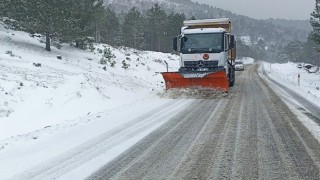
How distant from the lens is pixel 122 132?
9.06 meters

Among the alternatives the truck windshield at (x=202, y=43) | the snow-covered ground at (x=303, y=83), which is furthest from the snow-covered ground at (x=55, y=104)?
the snow-covered ground at (x=303, y=83)

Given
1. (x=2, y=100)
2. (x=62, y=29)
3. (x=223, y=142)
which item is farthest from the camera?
(x=62, y=29)

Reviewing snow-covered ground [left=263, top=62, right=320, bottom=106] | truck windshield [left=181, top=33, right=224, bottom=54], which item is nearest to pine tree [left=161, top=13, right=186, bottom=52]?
snow-covered ground [left=263, top=62, right=320, bottom=106]

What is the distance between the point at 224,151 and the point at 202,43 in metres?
11.2

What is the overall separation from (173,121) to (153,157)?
12.4 ft

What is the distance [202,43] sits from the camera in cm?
1769

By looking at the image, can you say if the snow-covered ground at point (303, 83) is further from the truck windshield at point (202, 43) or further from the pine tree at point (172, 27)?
the pine tree at point (172, 27)

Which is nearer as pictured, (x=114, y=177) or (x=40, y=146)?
(x=114, y=177)

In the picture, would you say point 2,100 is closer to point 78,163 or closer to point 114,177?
point 78,163

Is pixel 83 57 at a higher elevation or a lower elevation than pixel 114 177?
higher

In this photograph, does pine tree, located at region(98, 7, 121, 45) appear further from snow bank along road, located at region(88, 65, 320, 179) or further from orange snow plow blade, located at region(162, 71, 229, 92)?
snow bank along road, located at region(88, 65, 320, 179)

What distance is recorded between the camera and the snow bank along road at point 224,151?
19.0ft

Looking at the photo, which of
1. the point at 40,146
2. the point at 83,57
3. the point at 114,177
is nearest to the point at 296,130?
the point at 114,177

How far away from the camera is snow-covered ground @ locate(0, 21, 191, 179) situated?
757 centimetres
